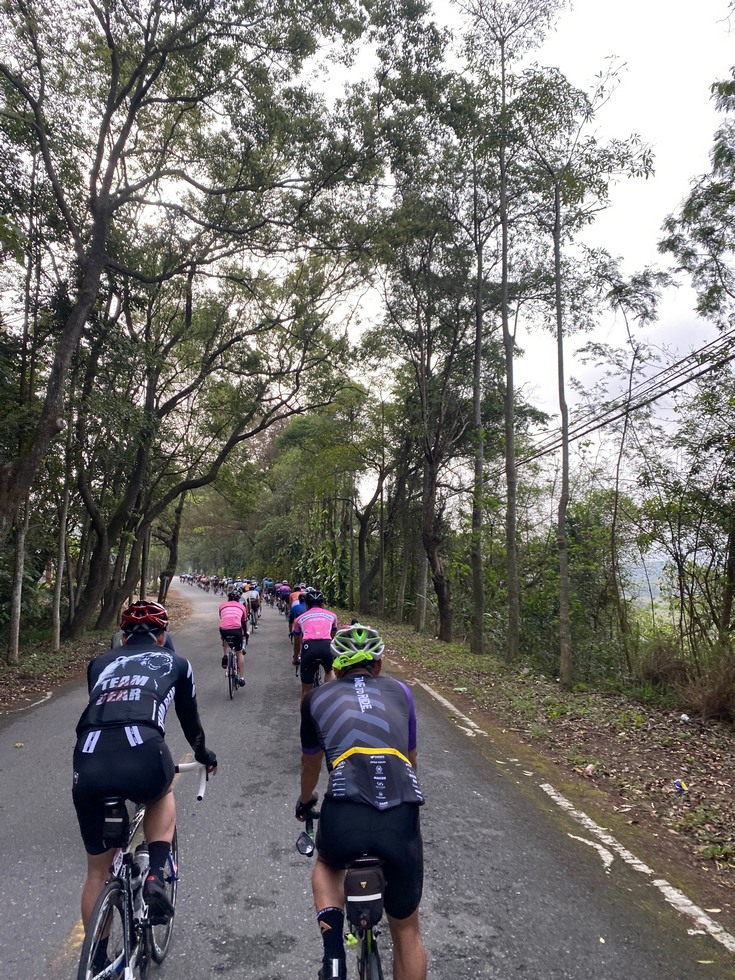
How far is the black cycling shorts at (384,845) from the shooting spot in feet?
7.82

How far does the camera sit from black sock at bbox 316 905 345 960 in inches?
90.6

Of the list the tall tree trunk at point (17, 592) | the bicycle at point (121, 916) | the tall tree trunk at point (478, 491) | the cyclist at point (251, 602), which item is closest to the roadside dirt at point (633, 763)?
the tall tree trunk at point (17, 592)

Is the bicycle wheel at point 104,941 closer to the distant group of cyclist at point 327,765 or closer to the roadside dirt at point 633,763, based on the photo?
the distant group of cyclist at point 327,765

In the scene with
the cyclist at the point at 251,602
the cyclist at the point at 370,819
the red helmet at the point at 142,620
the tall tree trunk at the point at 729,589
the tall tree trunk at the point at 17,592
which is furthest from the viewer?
the cyclist at the point at 251,602

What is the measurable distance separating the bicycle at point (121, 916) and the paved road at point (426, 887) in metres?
0.41

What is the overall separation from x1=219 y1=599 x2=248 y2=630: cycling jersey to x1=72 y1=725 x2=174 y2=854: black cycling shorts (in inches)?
308

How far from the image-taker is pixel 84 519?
21562 mm

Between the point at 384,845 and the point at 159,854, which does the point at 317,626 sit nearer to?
the point at 159,854

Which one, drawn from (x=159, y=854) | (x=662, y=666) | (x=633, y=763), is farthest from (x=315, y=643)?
(x=662, y=666)

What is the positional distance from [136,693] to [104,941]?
0.97 metres

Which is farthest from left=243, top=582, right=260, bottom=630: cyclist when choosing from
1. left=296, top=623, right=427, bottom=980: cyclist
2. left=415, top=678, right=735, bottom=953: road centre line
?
left=296, top=623, right=427, bottom=980: cyclist

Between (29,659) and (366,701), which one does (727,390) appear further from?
(29,659)

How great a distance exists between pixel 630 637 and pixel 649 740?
4.85 metres

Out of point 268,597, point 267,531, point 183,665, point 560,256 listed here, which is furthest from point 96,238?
point 267,531
